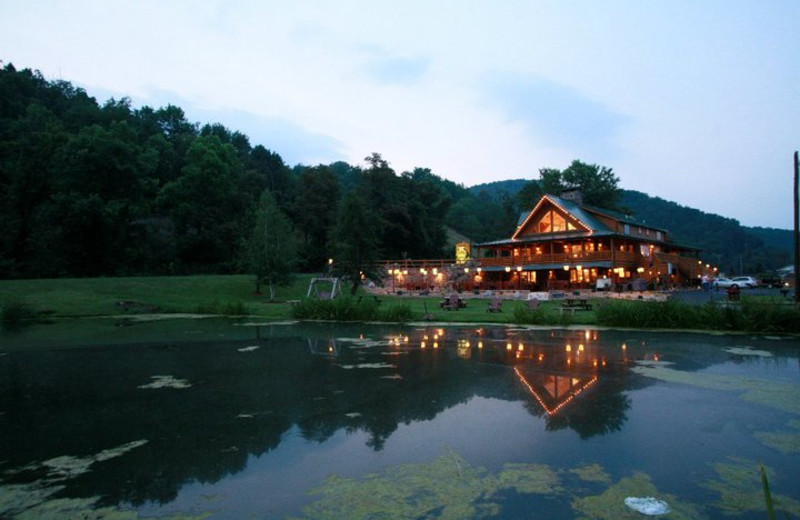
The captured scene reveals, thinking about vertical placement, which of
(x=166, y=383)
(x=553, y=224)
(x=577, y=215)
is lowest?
(x=166, y=383)

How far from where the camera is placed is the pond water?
16.8 ft

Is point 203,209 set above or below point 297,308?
above

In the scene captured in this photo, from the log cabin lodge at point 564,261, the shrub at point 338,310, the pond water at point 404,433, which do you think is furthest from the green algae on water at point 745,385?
the log cabin lodge at point 564,261

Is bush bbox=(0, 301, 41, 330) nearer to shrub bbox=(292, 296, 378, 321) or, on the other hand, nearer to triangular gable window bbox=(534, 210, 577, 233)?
shrub bbox=(292, 296, 378, 321)

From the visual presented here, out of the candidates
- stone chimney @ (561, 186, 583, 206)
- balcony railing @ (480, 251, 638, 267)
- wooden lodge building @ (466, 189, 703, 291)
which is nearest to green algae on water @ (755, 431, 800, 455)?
wooden lodge building @ (466, 189, 703, 291)

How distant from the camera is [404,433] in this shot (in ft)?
24.0

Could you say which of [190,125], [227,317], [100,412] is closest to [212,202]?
[227,317]

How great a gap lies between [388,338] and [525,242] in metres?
33.2

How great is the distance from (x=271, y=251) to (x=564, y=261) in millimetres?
25698

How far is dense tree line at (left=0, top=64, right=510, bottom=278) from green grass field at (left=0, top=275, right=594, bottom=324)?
3778 millimetres

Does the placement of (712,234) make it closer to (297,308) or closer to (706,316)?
(706,316)

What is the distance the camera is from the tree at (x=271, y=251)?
38.2 meters

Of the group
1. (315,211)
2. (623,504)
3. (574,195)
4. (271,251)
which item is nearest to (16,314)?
(271,251)

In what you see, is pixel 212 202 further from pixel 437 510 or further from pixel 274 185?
pixel 437 510
